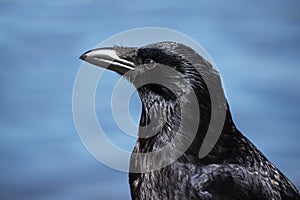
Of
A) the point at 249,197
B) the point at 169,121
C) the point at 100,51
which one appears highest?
the point at 100,51

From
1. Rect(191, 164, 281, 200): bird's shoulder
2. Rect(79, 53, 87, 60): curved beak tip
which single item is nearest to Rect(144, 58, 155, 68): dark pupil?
Rect(79, 53, 87, 60): curved beak tip

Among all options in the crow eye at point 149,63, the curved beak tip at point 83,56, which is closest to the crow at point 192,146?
the crow eye at point 149,63

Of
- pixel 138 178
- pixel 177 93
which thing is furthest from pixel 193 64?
pixel 138 178

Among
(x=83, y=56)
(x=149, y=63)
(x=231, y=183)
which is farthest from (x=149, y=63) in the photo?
(x=231, y=183)

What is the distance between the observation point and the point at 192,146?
283 inches

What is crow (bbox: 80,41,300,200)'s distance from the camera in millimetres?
7113

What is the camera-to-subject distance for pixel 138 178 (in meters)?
7.26

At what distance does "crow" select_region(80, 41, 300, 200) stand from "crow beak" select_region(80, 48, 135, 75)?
0.17 meters

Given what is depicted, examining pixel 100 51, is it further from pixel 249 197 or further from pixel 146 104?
pixel 249 197

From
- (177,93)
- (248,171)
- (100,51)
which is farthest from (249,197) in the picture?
(100,51)

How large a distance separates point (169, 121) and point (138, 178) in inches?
12.0

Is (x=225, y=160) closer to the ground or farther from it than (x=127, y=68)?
closer to the ground

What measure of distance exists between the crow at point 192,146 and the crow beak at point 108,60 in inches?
6.7

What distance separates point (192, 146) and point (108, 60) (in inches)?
24.8
